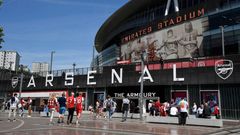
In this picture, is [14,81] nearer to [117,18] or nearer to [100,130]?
[117,18]

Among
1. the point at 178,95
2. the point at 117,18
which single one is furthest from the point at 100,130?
the point at 117,18

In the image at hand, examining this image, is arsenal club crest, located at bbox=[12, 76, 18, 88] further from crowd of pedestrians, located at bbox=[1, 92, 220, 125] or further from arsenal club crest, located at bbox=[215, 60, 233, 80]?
arsenal club crest, located at bbox=[215, 60, 233, 80]

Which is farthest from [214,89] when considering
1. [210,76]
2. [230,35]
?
[230,35]

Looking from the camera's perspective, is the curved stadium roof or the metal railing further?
the curved stadium roof

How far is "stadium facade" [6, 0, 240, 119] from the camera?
26.6 m

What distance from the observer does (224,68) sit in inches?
1035

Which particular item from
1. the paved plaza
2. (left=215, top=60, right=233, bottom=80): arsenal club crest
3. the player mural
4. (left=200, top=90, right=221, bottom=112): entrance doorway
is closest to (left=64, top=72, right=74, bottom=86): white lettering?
the player mural

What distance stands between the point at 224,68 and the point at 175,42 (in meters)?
16.5

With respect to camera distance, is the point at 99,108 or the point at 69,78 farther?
the point at 69,78

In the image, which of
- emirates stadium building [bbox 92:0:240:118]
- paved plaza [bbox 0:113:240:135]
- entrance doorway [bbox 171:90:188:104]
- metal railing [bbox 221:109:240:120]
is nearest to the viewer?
paved plaza [bbox 0:113:240:135]

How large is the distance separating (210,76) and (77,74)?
17.2 meters

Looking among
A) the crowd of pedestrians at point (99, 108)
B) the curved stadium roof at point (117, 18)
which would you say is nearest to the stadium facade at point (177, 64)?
the curved stadium roof at point (117, 18)

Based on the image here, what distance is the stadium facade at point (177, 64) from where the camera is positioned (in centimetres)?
2658

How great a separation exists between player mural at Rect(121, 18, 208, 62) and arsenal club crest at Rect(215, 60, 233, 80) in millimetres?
10974
